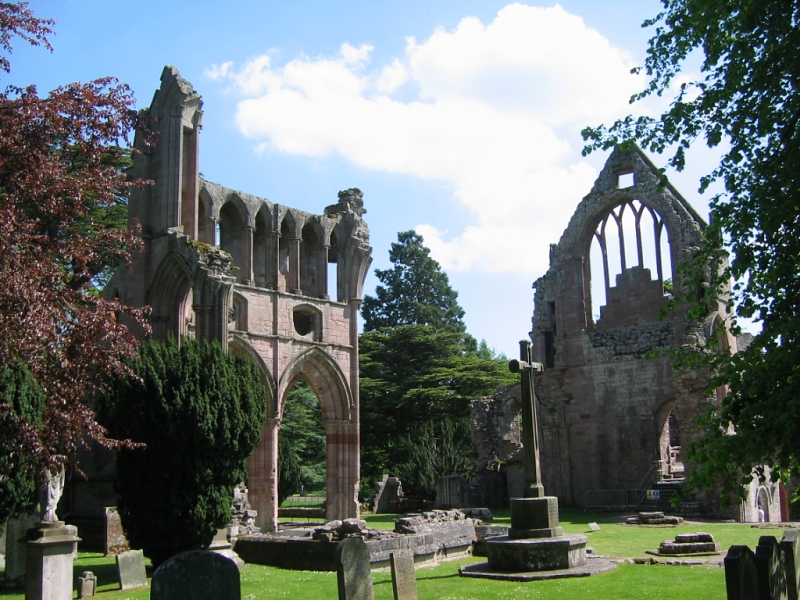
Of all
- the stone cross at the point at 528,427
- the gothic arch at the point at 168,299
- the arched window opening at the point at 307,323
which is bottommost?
the stone cross at the point at 528,427

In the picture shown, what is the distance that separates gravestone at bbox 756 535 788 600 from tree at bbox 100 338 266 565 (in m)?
8.03

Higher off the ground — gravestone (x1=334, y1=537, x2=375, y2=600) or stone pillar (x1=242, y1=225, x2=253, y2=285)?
stone pillar (x1=242, y1=225, x2=253, y2=285)

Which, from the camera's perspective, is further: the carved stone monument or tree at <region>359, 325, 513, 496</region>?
tree at <region>359, 325, 513, 496</region>

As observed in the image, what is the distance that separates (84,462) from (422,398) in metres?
22.6

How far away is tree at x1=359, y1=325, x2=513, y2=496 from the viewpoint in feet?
130

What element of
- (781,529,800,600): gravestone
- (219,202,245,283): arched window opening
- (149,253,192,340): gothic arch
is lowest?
(781,529,800,600): gravestone

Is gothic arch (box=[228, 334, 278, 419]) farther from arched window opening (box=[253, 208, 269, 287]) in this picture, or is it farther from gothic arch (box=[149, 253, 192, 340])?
gothic arch (box=[149, 253, 192, 340])

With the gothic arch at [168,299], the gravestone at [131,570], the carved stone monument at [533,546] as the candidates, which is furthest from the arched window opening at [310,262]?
the gravestone at [131,570]

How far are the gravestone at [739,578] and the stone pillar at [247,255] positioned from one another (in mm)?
20224

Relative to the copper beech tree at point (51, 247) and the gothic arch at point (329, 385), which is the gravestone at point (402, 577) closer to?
the copper beech tree at point (51, 247)

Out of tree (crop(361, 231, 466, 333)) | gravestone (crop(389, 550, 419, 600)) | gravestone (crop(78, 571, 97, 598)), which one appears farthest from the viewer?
tree (crop(361, 231, 466, 333))

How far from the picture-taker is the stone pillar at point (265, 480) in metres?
23.7

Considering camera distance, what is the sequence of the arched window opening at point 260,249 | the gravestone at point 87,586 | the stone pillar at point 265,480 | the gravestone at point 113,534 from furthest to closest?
the arched window opening at point 260,249 → the stone pillar at point 265,480 → the gravestone at point 113,534 → the gravestone at point 87,586

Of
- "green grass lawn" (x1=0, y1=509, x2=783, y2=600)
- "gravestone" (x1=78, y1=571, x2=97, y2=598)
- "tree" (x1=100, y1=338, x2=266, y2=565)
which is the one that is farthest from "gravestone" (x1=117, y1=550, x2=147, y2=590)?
"tree" (x1=100, y1=338, x2=266, y2=565)
